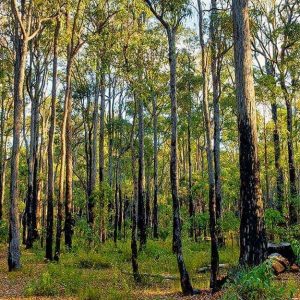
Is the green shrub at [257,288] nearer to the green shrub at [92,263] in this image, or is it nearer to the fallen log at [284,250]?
the fallen log at [284,250]

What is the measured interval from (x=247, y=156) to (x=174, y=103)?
2717mm

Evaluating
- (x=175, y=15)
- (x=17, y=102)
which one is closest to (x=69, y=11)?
(x=17, y=102)

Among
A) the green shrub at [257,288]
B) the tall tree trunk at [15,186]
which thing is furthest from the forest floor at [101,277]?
the green shrub at [257,288]

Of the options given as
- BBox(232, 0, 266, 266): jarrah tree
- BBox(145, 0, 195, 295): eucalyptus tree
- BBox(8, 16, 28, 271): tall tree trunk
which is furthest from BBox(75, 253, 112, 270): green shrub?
BBox(232, 0, 266, 266): jarrah tree

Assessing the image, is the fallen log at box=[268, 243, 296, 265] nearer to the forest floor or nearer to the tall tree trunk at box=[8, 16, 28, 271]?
the forest floor

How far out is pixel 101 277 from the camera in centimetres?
1216

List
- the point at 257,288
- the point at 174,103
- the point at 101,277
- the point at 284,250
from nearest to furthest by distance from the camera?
the point at 257,288 < the point at 174,103 < the point at 101,277 < the point at 284,250

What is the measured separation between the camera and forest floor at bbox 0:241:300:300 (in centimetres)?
965

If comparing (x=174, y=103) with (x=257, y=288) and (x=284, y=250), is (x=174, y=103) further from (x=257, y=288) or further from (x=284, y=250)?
(x=284, y=250)

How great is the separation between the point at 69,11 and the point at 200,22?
23.1ft

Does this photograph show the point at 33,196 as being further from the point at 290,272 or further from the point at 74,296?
the point at 290,272

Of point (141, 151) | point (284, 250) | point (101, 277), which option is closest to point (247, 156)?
point (101, 277)

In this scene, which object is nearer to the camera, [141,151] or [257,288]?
[257,288]

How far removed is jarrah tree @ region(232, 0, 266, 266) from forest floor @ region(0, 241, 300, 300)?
1626 mm
